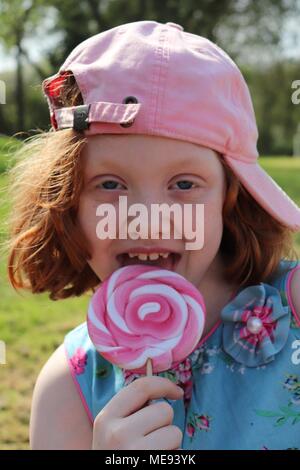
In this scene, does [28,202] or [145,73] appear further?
[28,202]

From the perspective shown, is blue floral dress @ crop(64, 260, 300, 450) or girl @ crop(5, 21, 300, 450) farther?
blue floral dress @ crop(64, 260, 300, 450)

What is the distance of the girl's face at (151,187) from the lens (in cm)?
211

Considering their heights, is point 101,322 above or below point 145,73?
below

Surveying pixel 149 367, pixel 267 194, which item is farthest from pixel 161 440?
pixel 267 194

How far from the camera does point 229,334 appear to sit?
2.43 metres

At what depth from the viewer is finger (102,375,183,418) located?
1.92 metres

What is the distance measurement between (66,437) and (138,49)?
131 cm

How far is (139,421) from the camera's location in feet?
6.18

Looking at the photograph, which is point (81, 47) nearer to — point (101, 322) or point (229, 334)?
point (101, 322)

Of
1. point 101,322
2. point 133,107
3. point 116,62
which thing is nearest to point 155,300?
point 101,322

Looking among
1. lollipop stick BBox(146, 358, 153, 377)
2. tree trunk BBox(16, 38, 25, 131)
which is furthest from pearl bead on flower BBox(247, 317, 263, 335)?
tree trunk BBox(16, 38, 25, 131)

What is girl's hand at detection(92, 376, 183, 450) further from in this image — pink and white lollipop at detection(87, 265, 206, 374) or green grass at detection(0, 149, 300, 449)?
green grass at detection(0, 149, 300, 449)

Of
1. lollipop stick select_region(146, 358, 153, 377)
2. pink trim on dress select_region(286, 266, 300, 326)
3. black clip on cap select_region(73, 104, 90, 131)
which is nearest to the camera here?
lollipop stick select_region(146, 358, 153, 377)
